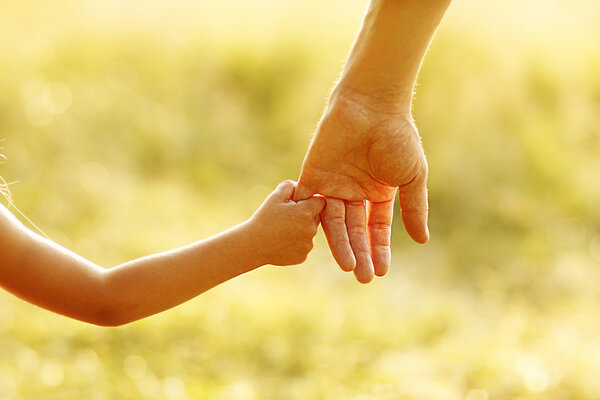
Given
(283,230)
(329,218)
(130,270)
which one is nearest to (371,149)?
(329,218)

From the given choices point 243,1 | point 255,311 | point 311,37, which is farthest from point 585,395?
point 243,1

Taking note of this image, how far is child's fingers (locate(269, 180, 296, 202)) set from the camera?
6.06 ft

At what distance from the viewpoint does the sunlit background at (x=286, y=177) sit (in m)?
3.67

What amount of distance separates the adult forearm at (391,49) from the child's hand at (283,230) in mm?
340

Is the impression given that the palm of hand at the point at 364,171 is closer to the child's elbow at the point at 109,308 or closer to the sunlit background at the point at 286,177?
the child's elbow at the point at 109,308

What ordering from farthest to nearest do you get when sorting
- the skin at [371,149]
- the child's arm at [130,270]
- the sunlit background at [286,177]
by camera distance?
the sunlit background at [286,177]
the skin at [371,149]
the child's arm at [130,270]

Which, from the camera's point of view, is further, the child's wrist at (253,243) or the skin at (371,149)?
the skin at (371,149)

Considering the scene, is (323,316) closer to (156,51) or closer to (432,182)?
(432,182)

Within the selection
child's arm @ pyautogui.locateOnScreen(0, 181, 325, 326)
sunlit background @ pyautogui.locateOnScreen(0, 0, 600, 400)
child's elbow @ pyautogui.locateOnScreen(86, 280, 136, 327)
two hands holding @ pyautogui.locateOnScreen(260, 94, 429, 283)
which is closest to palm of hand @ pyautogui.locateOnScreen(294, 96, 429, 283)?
two hands holding @ pyautogui.locateOnScreen(260, 94, 429, 283)

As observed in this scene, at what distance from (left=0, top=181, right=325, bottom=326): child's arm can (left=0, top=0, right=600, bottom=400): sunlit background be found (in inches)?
38.3

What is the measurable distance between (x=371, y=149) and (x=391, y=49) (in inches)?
9.6

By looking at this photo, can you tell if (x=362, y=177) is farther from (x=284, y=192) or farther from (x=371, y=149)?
(x=284, y=192)

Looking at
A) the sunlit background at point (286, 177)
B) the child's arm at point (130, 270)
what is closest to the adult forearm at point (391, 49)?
the child's arm at point (130, 270)

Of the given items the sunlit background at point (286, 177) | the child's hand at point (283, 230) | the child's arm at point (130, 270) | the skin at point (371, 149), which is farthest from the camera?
the sunlit background at point (286, 177)
